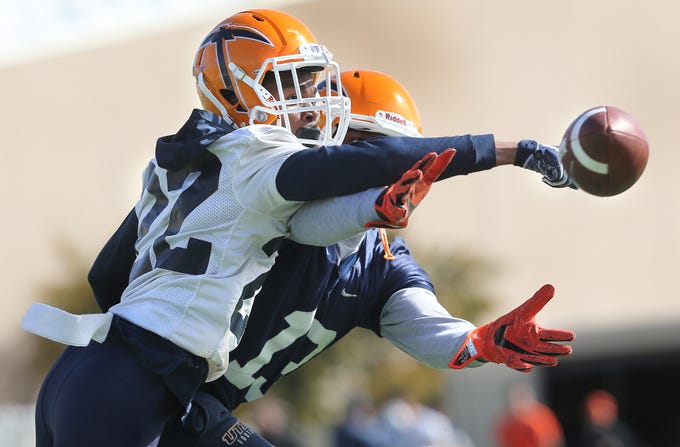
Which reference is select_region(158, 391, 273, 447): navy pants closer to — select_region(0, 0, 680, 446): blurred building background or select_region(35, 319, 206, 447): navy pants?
select_region(35, 319, 206, 447): navy pants

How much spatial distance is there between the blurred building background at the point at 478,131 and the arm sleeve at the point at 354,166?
42.1ft

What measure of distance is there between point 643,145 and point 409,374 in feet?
49.8

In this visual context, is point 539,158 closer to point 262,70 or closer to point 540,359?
point 540,359

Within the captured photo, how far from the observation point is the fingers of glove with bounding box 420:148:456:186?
284 centimetres

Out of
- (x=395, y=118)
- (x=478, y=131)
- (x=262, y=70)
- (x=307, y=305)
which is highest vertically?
(x=262, y=70)

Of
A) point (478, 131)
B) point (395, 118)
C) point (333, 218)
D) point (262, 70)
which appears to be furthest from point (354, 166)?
point (478, 131)

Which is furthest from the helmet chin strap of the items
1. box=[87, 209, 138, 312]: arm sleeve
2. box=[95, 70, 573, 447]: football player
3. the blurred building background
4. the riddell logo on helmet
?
the blurred building background

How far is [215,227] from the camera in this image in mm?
3084

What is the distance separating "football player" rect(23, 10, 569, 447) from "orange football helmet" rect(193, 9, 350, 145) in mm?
60

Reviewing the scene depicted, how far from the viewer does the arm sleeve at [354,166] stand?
295cm

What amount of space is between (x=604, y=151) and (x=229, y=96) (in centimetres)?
124

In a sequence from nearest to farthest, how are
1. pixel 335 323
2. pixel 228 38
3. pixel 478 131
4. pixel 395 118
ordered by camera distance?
pixel 228 38
pixel 335 323
pixel 395 118
pixel 478 131

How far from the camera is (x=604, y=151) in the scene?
9.48 ft

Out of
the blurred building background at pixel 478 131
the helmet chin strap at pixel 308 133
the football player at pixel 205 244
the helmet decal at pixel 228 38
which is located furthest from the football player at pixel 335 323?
the blurred building background at pixel 478 131
